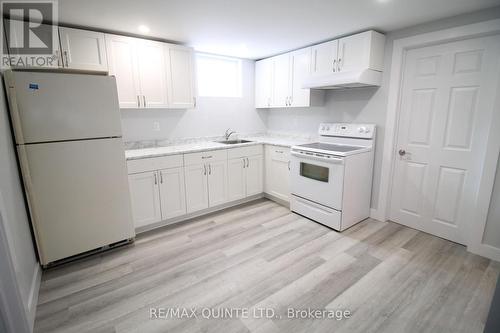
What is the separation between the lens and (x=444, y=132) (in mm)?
2619

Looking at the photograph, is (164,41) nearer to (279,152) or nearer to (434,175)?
(279,152)

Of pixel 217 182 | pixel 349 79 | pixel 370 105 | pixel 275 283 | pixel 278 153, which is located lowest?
pixel 275 283

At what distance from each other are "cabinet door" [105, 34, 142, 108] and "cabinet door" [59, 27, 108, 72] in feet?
0.25

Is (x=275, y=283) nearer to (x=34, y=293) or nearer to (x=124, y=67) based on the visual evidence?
(x=34, y=293)

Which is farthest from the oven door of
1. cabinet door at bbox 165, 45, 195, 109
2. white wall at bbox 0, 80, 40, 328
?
white wall at bbox 0, 80, 40, 328

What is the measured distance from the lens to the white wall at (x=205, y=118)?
130 inches

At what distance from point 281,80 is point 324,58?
0.85 m

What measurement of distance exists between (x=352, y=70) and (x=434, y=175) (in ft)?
5.08

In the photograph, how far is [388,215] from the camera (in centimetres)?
319

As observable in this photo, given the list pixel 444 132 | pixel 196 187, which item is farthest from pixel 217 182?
pixel 444 132

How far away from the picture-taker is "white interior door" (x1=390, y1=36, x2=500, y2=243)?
2352 millimetres

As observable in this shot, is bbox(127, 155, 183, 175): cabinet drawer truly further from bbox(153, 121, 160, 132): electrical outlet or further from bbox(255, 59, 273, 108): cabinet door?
bbox(255, 59, 273, 108): cabinet door

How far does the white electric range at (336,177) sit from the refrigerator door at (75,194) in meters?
2.16

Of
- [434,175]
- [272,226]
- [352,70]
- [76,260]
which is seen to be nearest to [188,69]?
[352,70]
